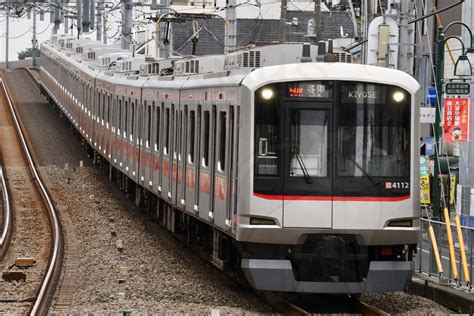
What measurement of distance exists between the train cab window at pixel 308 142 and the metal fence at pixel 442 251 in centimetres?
290

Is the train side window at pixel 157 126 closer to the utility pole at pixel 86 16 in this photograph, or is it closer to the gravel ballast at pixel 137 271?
the gravel ballast at pixel 137 271

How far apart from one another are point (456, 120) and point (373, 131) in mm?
5876

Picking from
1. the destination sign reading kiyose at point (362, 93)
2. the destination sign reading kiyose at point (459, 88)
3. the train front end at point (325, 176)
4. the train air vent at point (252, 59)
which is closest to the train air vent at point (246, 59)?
the train air vent at point (252, 59)

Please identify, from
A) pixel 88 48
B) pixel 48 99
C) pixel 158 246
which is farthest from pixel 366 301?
pixel 48 99

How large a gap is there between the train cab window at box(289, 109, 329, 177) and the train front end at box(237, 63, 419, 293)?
0.4 inches

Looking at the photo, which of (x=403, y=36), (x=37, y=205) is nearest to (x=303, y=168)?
(x=403, y=36)

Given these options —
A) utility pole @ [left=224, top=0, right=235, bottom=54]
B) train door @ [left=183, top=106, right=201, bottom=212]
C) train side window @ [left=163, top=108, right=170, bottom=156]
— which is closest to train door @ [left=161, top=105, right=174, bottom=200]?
train side window @ [left=163, top=108, right=170, bottom=156]

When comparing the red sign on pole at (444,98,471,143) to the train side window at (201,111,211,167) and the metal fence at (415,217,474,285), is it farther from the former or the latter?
the train side window at (201,111,211,167)

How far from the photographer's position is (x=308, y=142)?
42.7ft

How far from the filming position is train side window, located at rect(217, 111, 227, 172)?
1424 cm

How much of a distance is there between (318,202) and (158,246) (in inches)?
287

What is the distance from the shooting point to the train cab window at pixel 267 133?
1298 centimetres

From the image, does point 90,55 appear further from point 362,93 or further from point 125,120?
point 362,93

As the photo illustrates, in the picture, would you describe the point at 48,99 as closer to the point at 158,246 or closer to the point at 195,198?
the point at 158,246
